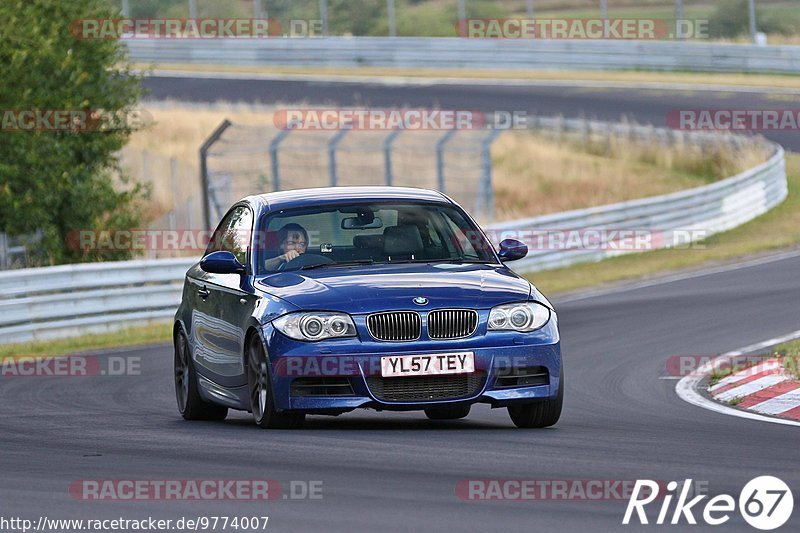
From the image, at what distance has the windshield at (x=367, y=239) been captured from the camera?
1041 cm

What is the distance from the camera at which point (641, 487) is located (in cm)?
726

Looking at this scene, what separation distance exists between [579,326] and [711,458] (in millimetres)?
9849

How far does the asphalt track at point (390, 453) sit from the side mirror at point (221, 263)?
3.34 feet

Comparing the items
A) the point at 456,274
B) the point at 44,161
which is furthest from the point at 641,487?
the point at 44,161

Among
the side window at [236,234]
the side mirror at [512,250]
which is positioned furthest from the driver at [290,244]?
the side mirror at [512,250]

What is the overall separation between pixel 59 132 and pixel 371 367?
16.0 meters

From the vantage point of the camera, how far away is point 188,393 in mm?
11547

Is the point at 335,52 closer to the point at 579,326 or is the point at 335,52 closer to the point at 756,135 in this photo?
the point at 756,135

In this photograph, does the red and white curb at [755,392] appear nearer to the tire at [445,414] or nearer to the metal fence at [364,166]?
the tire at [445,414]

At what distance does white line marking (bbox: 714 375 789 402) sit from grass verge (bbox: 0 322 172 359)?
29.1ft

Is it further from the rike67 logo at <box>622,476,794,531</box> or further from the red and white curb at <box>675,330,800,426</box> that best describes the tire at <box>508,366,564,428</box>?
the rike67 logo at <box>622,476,794,531</box>

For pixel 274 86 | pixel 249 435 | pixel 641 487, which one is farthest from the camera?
pixel 274 86

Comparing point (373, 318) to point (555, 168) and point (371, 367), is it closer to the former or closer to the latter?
point (371, 367)

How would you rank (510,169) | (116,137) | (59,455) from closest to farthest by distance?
1. (59,455)
2. (116,137)
3. (510,169)
